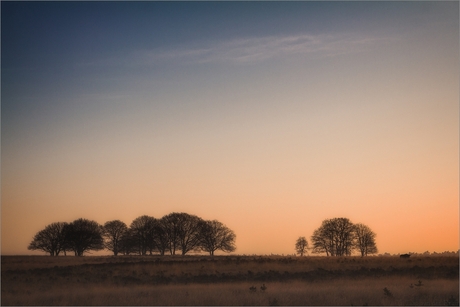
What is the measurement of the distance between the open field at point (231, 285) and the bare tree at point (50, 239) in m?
54.9

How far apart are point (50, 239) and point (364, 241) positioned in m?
61.3

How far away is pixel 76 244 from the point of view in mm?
98312

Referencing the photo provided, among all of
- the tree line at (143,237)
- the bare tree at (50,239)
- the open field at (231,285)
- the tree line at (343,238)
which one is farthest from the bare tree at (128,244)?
the open field at (231,285)

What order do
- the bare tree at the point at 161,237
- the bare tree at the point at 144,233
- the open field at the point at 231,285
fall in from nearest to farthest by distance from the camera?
the open field at the point at 231,285, the bare tree at the point at 144,233, the bare tree at the point at 161,237

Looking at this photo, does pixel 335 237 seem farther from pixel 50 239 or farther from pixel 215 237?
pixel 50 239

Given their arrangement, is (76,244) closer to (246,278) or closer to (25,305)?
(246,278)

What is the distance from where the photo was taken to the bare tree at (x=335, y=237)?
102 meters

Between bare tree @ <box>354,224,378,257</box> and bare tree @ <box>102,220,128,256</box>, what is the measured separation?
4703 cm

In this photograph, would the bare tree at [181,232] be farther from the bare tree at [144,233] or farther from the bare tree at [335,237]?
the bare tree at [335,237]

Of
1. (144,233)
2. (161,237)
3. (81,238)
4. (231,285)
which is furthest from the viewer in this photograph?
(161,237)

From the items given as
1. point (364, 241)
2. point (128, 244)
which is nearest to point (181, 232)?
point (128, 244)

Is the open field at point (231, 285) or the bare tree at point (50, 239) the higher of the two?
the bare tree at point (50, 239)

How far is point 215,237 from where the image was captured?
105 m

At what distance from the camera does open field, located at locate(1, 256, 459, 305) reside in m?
28.9
